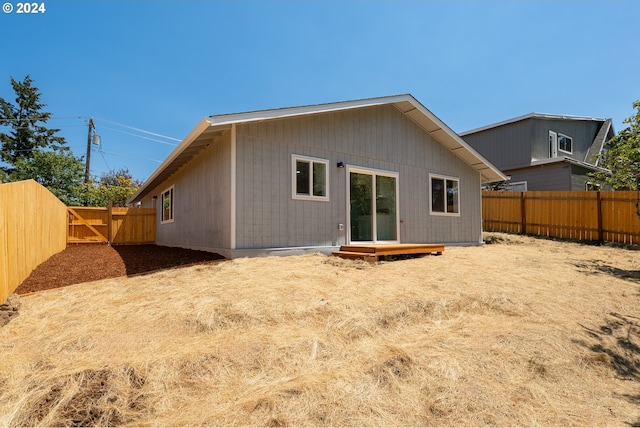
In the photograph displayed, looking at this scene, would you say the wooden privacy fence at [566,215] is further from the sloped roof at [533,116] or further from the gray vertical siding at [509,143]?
the sloped roof at [533,116]

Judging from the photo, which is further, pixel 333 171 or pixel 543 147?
pixel 543 147

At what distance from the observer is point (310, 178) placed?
312 inches

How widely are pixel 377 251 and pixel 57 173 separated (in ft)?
70.4

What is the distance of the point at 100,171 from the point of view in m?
33.8

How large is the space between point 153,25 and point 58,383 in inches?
391

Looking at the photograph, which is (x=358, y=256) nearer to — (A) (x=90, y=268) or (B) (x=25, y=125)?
(A) (x=90, y=268)

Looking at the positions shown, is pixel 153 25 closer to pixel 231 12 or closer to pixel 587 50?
pixel 231 12

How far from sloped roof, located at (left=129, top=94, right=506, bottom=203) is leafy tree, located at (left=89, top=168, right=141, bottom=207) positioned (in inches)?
535

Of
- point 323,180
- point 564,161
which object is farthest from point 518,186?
point 323,180

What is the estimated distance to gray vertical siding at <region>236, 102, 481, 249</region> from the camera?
23.3 ft

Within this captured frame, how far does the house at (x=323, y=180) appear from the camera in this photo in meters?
7.08

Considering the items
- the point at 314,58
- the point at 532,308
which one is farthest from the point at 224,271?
the point at 314,58

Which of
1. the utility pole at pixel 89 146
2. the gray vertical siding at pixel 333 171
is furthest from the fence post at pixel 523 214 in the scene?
the utility pole at pixel 89 146

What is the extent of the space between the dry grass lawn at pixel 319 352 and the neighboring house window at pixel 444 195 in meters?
5.37
